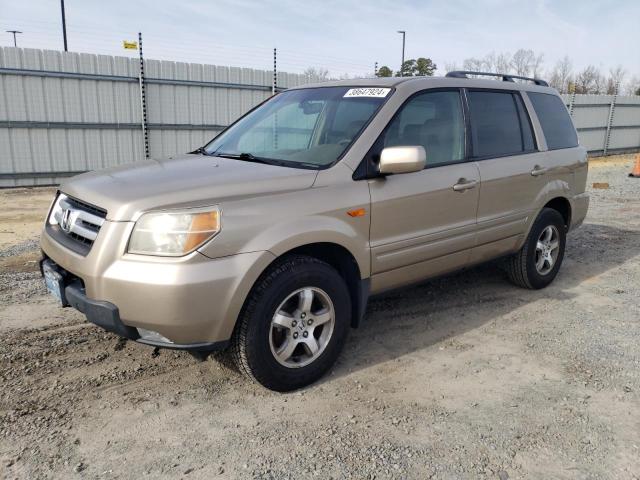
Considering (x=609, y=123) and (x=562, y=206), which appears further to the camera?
(x=609, y=123)

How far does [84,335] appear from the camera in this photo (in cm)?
384

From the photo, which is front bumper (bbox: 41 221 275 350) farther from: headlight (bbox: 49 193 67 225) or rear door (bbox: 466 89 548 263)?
rear door (bbox: 466 89 548 263)

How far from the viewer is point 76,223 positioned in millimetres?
3023

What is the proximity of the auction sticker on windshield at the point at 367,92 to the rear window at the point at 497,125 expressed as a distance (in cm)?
89

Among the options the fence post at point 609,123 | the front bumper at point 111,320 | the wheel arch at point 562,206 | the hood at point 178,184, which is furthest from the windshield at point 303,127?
the fence post at point 609,123

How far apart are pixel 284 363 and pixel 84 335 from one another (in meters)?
1.65

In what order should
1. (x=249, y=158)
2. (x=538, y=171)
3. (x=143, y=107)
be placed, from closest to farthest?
(x=249, y=158)
(x=538, y=171)
(x=143, y=107)

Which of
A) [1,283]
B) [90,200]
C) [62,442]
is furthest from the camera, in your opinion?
[1,283]

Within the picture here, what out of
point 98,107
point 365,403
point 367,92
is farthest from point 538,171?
point 98,107

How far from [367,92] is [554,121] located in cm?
234

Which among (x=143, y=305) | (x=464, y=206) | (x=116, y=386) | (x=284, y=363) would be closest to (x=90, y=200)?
(x=143, y=305)

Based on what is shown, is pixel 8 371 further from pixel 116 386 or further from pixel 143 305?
pixel 143 305

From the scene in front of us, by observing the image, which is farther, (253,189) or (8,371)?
(8,371)

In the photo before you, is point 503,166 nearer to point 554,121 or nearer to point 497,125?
point 497,125
